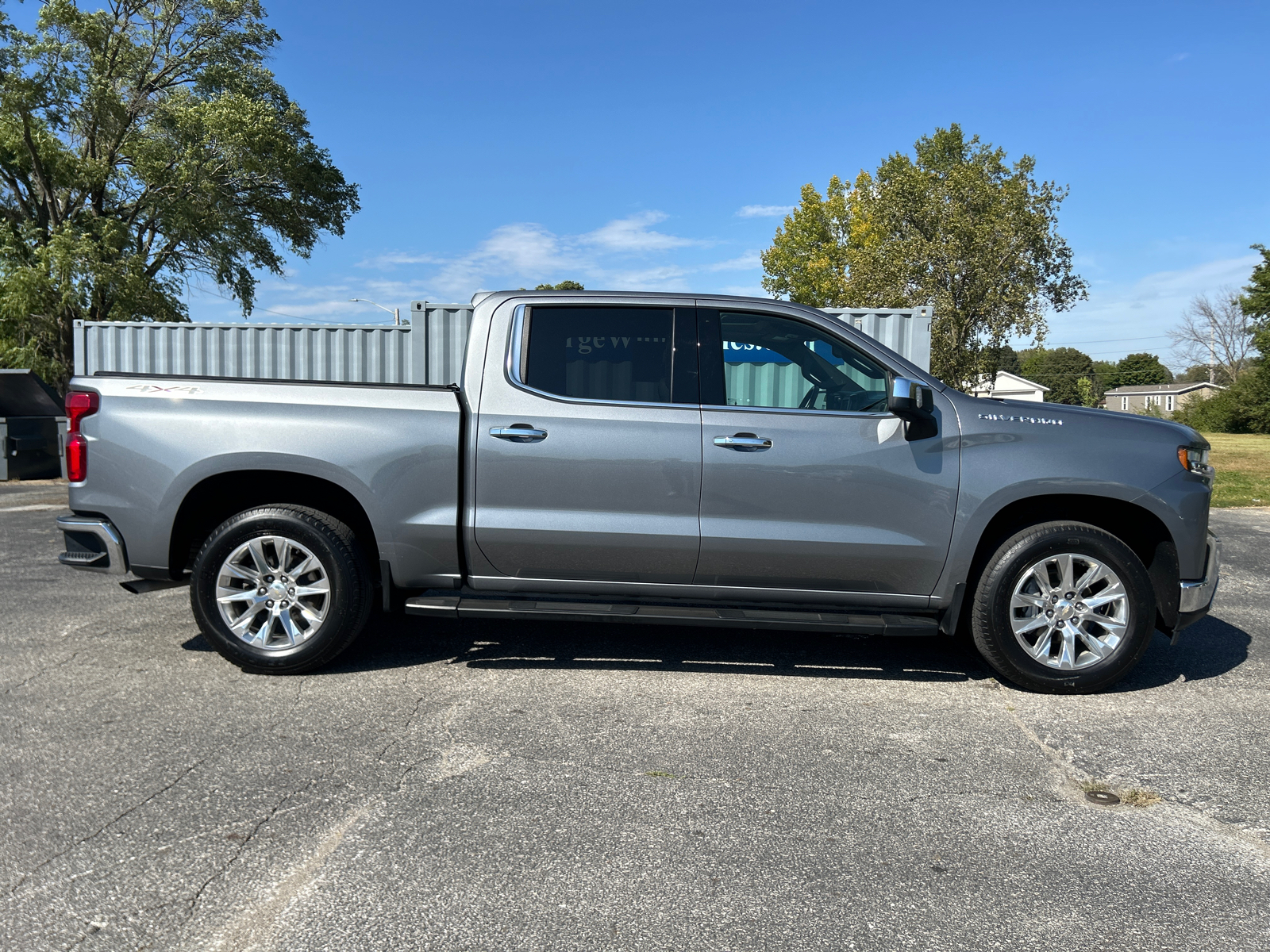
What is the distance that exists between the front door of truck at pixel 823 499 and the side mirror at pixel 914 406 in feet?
0.13

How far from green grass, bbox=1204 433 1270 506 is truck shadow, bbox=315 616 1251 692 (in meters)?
7.58

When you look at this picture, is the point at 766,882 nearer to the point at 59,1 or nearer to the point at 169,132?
the point at 169,132

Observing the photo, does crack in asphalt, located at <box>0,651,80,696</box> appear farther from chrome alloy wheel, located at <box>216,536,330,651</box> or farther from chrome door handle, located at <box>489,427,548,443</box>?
chrome door handle, located at <box>489,427,548,443</box>

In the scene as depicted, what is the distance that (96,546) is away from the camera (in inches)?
177

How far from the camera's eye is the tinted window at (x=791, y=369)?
4449 millimetres

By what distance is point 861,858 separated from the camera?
279 centimetres

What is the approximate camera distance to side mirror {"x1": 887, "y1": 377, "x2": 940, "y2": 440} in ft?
13.8

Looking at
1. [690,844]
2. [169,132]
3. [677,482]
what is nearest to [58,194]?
[169,132]

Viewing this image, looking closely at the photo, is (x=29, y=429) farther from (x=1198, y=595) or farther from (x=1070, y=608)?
(x=1198, y=595)

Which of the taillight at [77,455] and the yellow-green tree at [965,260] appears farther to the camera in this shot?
the yellow-green tree at [965,260]

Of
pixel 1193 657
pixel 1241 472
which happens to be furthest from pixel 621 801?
pixel 1241 472

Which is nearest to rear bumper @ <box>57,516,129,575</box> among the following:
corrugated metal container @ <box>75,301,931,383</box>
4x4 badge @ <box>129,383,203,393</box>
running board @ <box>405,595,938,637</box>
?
4x4 badge @ <box>129,383,203,393</box>

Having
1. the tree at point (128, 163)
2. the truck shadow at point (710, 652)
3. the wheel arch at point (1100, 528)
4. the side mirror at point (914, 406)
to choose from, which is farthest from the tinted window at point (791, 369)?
the tree at point (128, 163)

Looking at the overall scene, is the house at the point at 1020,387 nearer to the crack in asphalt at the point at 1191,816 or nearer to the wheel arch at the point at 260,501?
A: the crack in asphalt at the point at 1191,816
